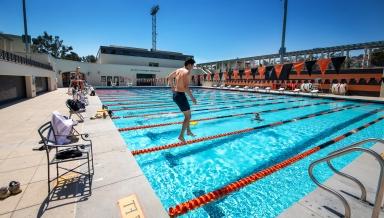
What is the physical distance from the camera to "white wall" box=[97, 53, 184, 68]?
32.8m

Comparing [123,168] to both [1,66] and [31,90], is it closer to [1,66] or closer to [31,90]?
[1,66]

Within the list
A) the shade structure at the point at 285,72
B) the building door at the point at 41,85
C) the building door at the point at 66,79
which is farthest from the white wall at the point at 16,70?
the shade structure at the point at 285,72

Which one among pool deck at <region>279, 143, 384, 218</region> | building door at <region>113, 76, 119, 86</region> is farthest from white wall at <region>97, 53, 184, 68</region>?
pool deck at <region>279, 143, 384, 218</region>

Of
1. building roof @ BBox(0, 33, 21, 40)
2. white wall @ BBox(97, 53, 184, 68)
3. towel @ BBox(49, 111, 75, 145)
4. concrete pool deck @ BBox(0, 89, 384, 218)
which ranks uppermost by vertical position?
building roof @ BBox(0, 33, 21, 40)

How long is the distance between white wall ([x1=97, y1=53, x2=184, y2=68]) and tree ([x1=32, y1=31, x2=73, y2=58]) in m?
21.8

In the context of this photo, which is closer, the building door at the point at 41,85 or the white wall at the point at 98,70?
the building door at the point at 41,85

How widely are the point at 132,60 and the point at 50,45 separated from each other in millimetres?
27384

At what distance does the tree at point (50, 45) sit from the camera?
46.0 metres

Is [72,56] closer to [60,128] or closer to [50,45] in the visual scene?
[50,45]

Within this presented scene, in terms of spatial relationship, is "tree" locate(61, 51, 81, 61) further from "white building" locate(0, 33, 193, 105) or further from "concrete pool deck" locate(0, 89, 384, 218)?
"concrete pool deck" locate(0, 89, 384, 218)

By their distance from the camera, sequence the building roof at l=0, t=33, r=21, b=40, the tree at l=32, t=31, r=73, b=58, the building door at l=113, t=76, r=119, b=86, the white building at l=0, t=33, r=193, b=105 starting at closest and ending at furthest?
1. the white building at l=0, t=33, r=193, b=105
2. the building roof at l=0, t=33, r=21, b=40
3. the building door at l=113, t=76, r=119, b=86
4. the tree at l=32, t=31, r=73, b=58

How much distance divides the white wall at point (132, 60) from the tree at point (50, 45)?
21792 millimetres

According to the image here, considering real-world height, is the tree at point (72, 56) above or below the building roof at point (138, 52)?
above

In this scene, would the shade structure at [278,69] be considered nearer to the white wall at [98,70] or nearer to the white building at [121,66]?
the white building at [121,66]
